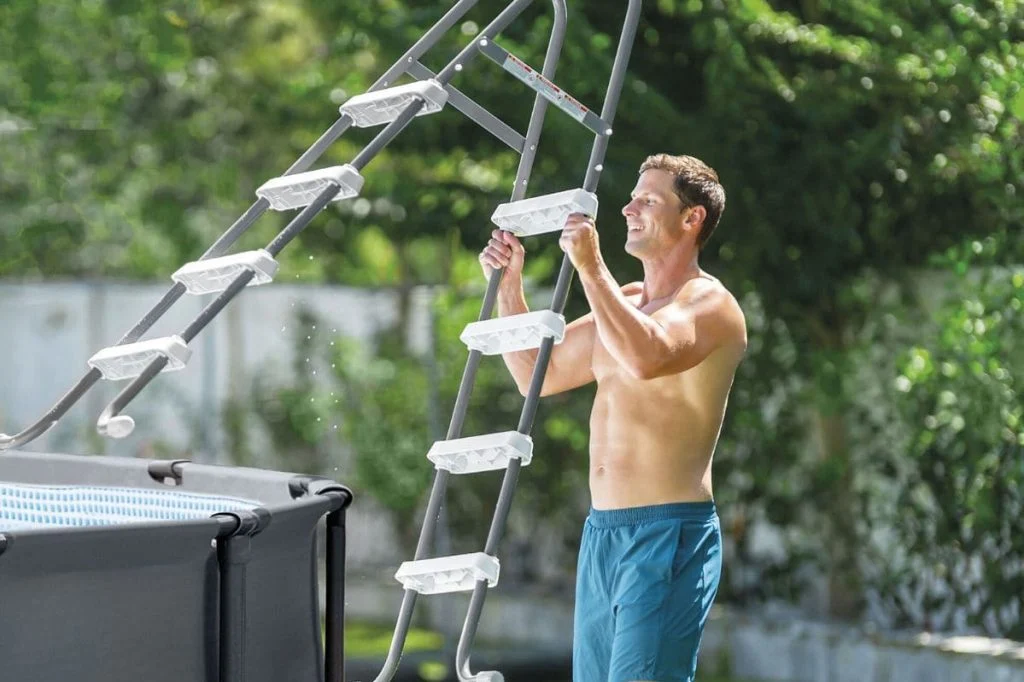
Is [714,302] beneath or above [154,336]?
above

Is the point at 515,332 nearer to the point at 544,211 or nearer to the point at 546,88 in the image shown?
the point at 544,211

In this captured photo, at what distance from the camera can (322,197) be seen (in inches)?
132

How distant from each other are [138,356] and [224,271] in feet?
0.75

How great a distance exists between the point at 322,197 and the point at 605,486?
3.09ft

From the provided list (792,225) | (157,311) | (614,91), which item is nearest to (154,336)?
(792,225)

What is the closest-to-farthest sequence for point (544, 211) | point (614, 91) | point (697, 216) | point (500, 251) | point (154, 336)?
point (544, 211)
point (614, 91)
point (500, 251)
point (697, 216)
point (154, 336)

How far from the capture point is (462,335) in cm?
347

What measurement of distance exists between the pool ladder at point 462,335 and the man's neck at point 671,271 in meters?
0.31

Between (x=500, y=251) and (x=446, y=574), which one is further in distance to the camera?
(x=500, y=251)

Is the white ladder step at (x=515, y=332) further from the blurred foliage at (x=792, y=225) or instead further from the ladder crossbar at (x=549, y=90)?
the blurred foliage at (x=792, y=225)

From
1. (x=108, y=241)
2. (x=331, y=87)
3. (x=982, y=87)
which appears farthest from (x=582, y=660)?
(x=108, y=241)

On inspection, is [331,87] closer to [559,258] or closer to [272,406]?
[559,258]

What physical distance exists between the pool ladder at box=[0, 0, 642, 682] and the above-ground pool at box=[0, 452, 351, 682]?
6.7 inches

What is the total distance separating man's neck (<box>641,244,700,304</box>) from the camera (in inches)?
153
